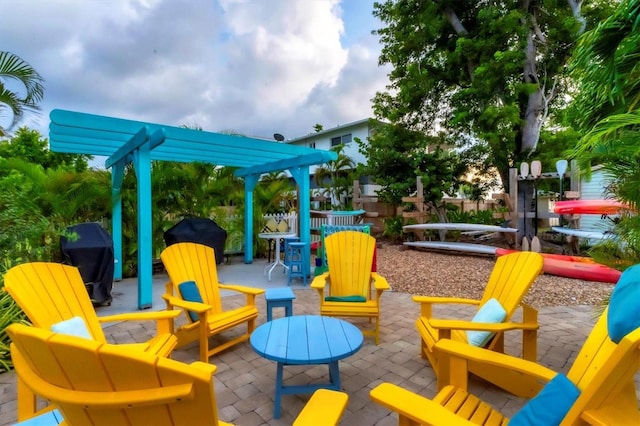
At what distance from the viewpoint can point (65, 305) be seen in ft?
6.71

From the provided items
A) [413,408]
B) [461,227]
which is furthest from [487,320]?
[461,227]

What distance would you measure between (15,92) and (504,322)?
6.07 m

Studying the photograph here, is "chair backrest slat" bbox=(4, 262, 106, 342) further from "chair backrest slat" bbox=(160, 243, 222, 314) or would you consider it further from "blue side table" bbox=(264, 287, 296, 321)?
"blue side table" bbox=(264, 287, 296, 321)

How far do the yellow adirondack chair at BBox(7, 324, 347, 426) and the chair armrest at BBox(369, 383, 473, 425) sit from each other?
69 centimetres

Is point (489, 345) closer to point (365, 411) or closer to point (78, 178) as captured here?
point (365, 411)

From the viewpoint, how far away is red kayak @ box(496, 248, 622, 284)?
5320 millimetres

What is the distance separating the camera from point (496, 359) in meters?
1.63

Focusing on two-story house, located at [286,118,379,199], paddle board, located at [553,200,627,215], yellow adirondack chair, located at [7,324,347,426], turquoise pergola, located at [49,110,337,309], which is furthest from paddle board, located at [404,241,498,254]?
yellow adirondack chair, located at [7,324,347,426]

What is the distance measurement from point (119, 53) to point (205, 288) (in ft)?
20.6

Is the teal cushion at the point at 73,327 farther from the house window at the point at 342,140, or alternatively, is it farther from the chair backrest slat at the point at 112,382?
the house window at the point at 342,140

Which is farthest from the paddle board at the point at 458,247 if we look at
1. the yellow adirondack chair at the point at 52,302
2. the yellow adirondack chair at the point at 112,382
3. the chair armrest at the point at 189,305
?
the yellow adirondack chair at the point at 112,382

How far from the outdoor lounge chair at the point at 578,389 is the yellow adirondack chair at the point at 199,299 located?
5.98 feet

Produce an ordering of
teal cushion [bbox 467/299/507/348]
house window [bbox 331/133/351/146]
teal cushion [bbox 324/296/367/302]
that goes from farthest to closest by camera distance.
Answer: house window [bbox 331/133/351/146] → teal cushion [bbox 324/296/367/302] → teal cushion [bbox 467/299/507/348]

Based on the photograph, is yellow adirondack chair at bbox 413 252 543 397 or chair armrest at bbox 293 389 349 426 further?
yellow adirondack chair at bbox 413 252 543 397
